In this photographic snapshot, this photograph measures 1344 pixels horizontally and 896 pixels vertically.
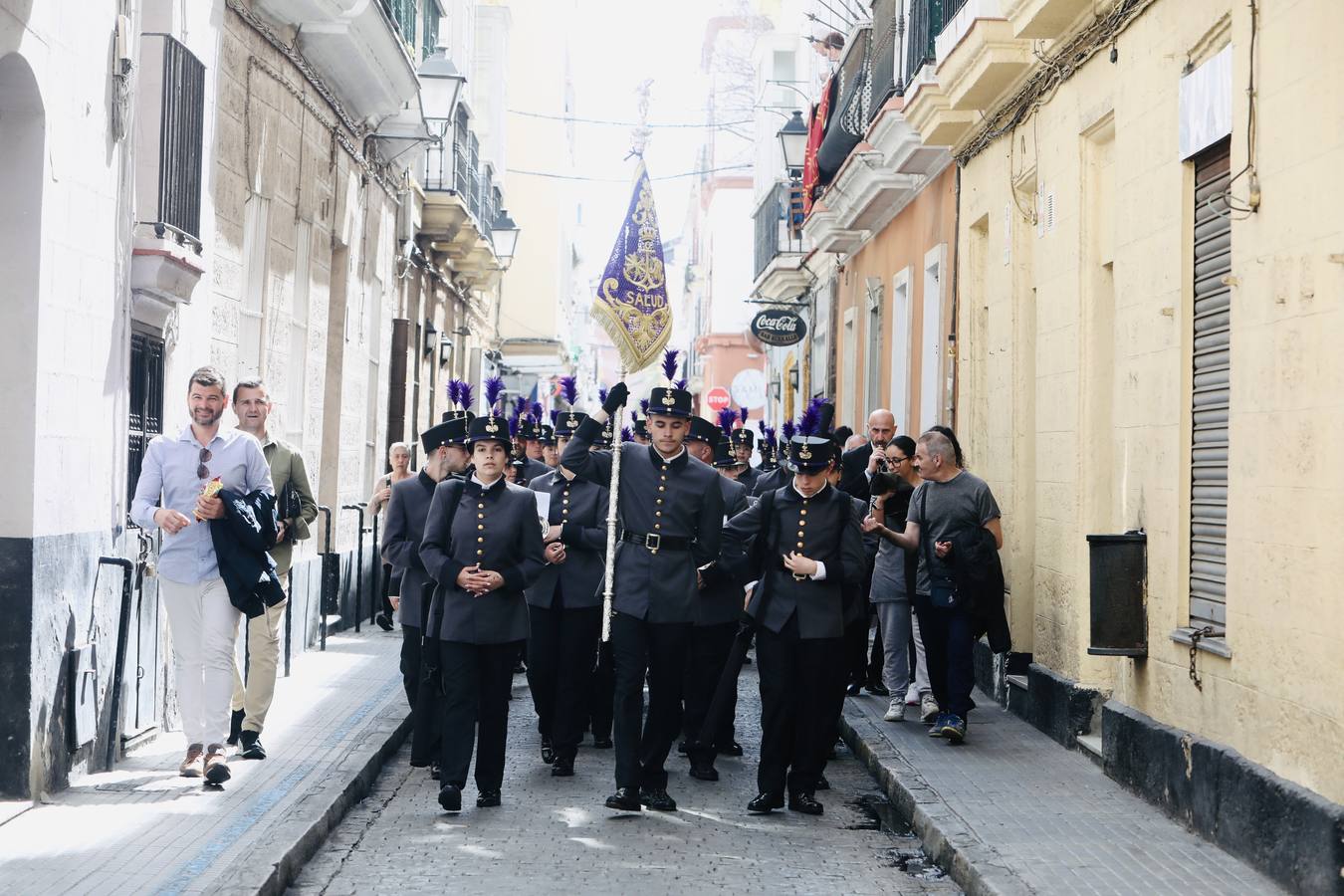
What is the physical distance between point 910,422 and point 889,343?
2183 mm

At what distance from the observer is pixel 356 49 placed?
1481cm

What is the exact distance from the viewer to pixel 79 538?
8305 mm

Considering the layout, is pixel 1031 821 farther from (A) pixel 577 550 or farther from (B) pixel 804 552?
(A) pixel 577 550

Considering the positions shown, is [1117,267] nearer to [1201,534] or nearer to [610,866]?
[1201,534]

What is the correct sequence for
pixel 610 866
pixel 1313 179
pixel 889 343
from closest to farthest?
pixel 1313 179, pixel 610 866, pixel 889 343

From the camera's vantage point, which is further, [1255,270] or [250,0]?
[250,0]

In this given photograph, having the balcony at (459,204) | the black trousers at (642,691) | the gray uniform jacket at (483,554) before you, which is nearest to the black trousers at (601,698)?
the black trousers at (642,691)

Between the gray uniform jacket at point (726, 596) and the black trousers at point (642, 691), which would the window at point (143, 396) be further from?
the gray uniform jacket at point (726, 596)

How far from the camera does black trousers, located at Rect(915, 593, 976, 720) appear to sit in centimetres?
1041

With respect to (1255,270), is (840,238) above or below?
above

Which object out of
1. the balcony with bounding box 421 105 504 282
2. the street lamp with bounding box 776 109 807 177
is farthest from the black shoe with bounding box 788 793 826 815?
the street lamp with bounding box 776 109 807 177

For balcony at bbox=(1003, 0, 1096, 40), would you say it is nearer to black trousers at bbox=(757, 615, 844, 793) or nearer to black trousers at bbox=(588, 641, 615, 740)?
black trousers at bbox=(757, 615, 844, 793)

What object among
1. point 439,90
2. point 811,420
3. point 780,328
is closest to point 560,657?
point 811,420

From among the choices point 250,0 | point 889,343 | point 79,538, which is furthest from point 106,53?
point 889,343
